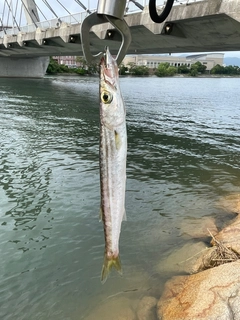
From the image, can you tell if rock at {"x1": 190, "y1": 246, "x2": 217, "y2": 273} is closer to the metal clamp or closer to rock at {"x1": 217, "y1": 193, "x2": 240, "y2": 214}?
rock at {"x1": 217, "y1": 193, "x2": 240, "y2": 214}

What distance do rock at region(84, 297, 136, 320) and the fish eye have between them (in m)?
4.43

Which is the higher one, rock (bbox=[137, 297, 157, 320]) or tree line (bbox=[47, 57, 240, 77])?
tree line (bbox=[47, 57, 240, 77])

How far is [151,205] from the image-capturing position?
1077 cm

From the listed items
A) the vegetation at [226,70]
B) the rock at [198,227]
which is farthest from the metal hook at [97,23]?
the vegetation at [226,70]

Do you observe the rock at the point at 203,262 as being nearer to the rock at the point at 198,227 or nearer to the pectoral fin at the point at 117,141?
the rock at the point at 198,227

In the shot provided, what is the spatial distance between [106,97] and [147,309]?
4.61 meters

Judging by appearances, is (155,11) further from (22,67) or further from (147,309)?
(22,67)

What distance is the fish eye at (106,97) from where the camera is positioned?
3.05m

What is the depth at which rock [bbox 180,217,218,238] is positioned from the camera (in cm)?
891

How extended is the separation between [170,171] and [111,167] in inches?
440

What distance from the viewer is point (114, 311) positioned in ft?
20.2

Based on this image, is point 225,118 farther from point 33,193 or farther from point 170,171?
point 33,193

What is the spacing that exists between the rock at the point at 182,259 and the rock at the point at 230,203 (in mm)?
2719

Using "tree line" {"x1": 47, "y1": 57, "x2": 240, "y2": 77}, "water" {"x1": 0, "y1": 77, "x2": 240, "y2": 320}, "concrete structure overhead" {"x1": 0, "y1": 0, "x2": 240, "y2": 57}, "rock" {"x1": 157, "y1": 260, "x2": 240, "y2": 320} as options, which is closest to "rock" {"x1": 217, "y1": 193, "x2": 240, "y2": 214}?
"water" {"x1": 0, "y1": 77, "x2": 240, "y2": 320}
